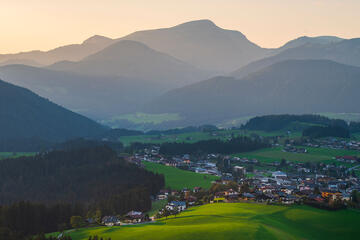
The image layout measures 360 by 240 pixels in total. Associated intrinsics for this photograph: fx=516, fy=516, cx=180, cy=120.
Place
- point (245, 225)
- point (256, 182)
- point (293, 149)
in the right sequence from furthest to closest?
point (293, 149) → point (256, 182) → point (245, 225)

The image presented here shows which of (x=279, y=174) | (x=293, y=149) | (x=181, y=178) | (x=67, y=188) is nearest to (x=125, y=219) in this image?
(x=181, y=178)

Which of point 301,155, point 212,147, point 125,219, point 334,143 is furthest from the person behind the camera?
point 334,143

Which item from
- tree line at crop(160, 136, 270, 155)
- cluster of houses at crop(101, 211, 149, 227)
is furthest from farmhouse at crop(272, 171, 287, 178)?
cluster of houses at crop(101, 211, 149, 227)

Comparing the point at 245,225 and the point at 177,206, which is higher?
the point at 245,225

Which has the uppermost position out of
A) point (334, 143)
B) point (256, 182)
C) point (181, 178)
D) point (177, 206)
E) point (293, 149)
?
point (334, 143)

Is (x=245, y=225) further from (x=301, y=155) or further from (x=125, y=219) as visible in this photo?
(x=301, y=155)

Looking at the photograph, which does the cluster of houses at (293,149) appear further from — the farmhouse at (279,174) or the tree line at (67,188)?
the tree line at (67,188)

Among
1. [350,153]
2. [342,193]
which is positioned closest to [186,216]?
[342,193]
